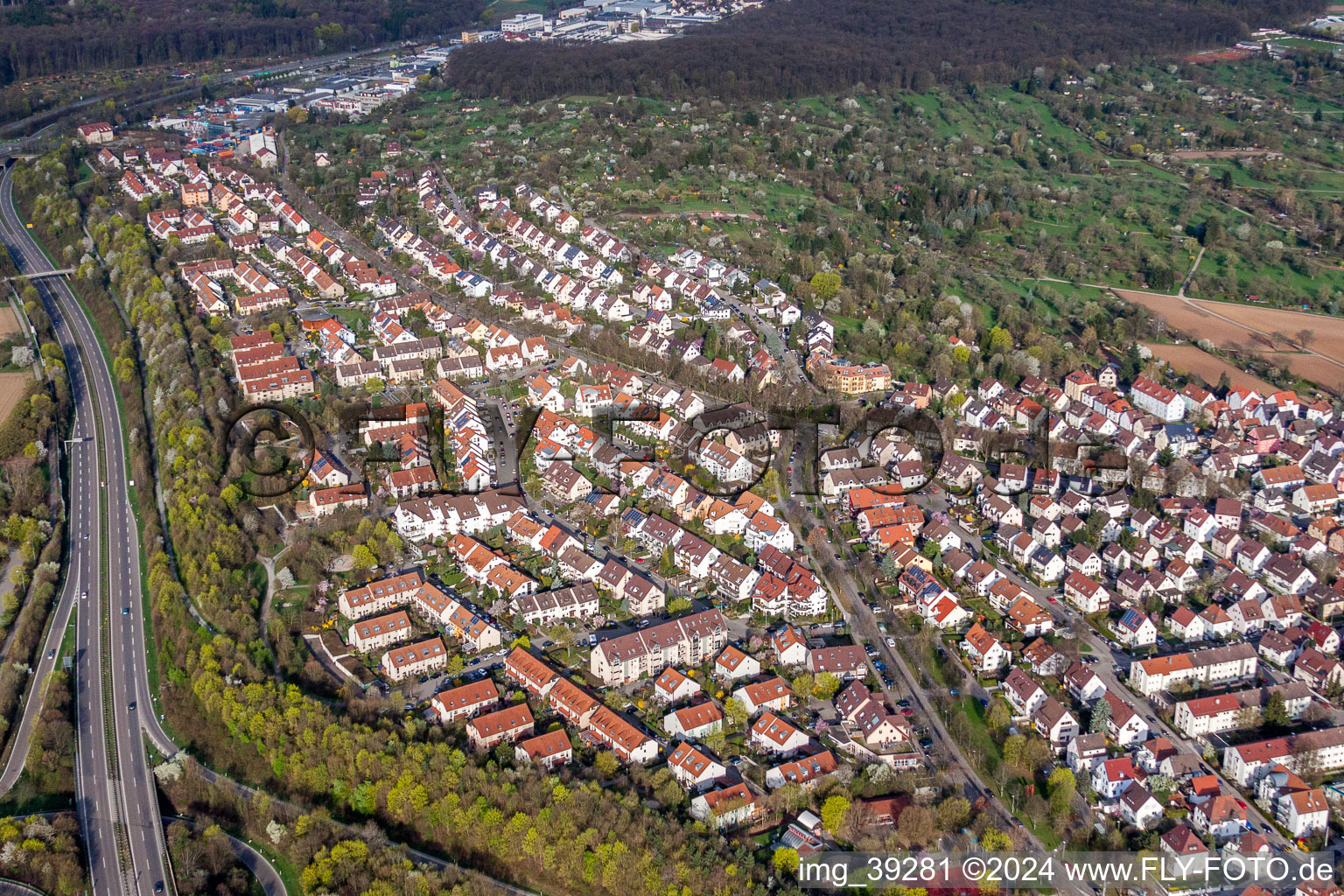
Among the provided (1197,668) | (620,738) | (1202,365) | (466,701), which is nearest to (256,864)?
(466,701)

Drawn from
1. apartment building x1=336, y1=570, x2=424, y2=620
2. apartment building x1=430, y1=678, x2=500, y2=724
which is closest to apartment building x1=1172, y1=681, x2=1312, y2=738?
apartment building x1=430, y1=678, x2=500, y2=724

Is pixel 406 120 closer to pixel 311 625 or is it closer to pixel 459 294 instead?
pixel 459 294

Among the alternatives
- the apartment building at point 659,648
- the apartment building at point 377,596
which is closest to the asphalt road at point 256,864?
the apartment building at point 377,596

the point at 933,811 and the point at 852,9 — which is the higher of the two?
the point at 852,9

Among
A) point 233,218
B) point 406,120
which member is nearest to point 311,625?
point 233,218

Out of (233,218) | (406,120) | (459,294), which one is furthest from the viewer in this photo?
(406,120)

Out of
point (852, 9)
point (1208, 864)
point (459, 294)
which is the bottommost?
point (1208, 864)

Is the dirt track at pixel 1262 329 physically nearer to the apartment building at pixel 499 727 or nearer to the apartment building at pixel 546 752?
the apartment building at pixel 546 752

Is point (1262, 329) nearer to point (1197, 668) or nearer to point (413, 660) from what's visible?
point (1197, 668)
